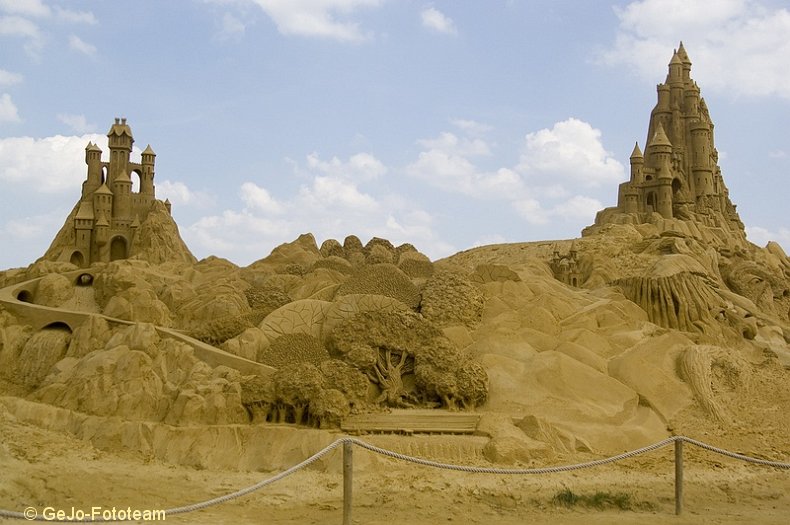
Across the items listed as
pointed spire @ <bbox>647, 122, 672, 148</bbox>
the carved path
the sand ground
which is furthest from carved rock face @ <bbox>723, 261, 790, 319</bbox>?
the carved path

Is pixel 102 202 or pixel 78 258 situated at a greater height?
pixel 102 202

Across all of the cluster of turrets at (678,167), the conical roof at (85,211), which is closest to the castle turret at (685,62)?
the cluster of turrets at (678,167)

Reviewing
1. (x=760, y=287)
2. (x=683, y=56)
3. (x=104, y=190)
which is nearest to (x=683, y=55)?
(x=683, y=56)

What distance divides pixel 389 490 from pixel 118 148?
2175 cm

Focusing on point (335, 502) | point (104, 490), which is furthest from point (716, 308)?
point (104, 490)

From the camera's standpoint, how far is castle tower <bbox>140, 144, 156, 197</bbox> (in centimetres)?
2928

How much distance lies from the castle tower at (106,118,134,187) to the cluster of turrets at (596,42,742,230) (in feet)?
54.0

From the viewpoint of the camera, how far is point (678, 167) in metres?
31.9

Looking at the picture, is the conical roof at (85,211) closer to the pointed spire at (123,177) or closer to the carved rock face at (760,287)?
the pointed spire at (123,177)

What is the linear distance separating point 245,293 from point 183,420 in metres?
4.87

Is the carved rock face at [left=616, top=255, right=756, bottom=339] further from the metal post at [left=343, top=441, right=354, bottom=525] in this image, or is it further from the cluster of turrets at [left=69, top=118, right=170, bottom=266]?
the cluster of turrets at [left=69, top=118, right=170, bottom=266]

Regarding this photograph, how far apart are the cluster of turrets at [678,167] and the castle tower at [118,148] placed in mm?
16460

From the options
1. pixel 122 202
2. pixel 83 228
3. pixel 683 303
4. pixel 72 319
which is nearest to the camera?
pixel 72 319

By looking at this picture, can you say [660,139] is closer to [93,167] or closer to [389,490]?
[93,167]
